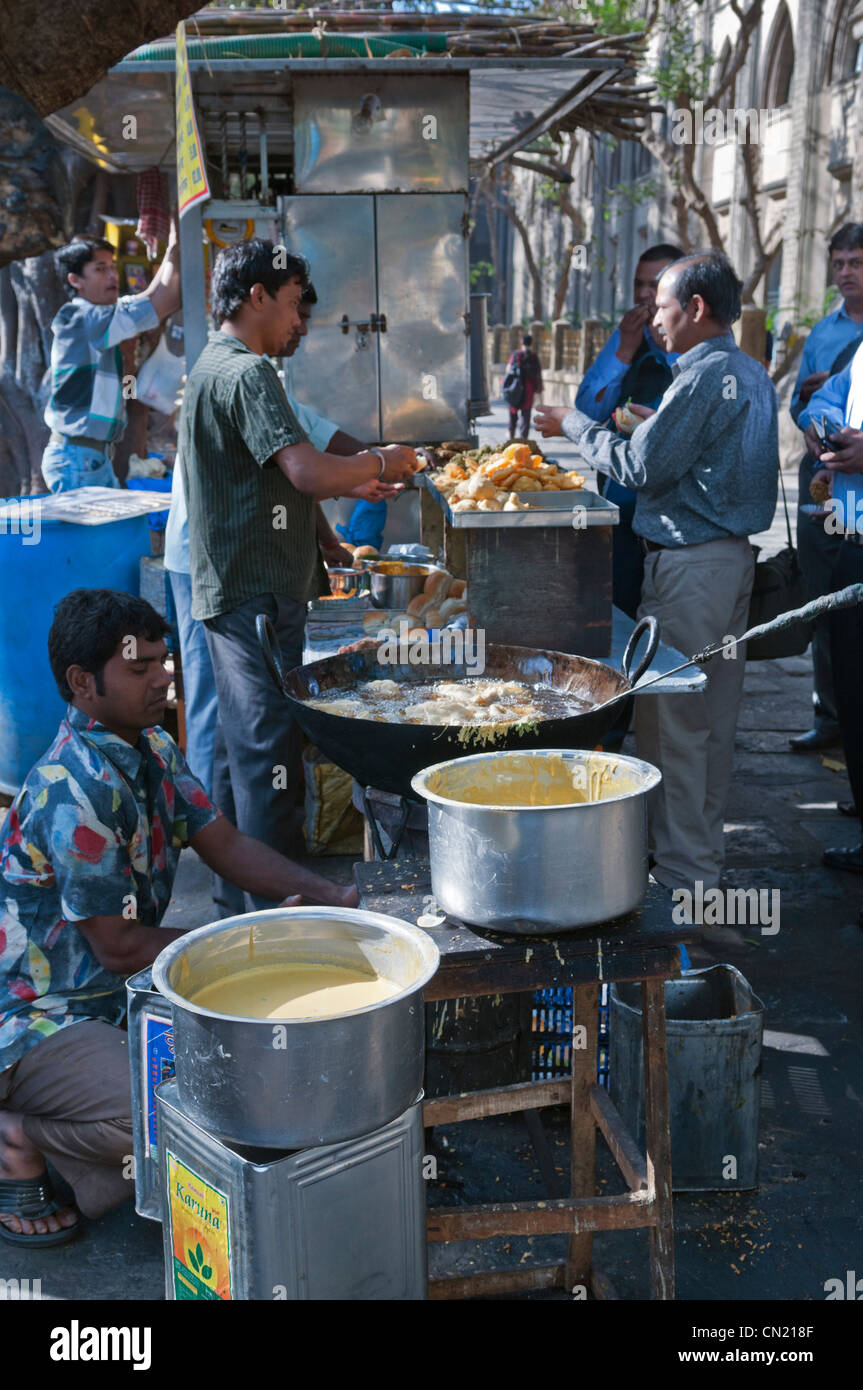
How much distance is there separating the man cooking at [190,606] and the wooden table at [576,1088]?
8.50ft

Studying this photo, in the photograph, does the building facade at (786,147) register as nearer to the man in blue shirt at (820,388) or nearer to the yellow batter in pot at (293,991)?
the man in blue shirt at (820,388)

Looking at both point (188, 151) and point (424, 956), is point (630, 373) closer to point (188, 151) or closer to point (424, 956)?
point (188, 151)

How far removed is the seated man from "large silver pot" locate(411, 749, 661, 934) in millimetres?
810

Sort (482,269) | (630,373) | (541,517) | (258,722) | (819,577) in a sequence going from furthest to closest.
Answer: (482,269) < (819,577) < (630,373) < (258,722) < (541,517)

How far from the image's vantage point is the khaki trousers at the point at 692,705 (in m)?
4.47

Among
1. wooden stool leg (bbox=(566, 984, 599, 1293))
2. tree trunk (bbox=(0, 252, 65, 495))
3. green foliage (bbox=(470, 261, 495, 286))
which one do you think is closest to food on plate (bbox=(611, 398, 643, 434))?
wooden stool leg (bbox=(566, 984, 599, 1293))

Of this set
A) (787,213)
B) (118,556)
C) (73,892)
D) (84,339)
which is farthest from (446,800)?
(787,213)

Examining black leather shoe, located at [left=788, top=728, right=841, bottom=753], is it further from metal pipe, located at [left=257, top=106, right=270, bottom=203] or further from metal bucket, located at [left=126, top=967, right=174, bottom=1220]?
metal bucket, located at [left=126, top=967, right=174, bottom=1220]

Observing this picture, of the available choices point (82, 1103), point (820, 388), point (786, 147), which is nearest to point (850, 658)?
point (820, 388)

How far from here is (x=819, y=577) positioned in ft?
20.6

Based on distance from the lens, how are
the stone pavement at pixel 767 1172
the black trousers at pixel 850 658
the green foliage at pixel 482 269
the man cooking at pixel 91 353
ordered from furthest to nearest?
the green foliage at pixel 482 269 → the man cooking at pixel 91 353 → the black trousers at pixel 850 658 → the stone pavement at pixel 767 1172

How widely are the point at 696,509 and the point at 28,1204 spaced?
9.90 feet

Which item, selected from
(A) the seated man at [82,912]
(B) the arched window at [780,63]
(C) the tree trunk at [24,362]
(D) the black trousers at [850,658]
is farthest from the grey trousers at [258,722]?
(B) the arched window at [780,63]

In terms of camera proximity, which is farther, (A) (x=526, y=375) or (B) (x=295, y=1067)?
(A) (x=526, y=375)
